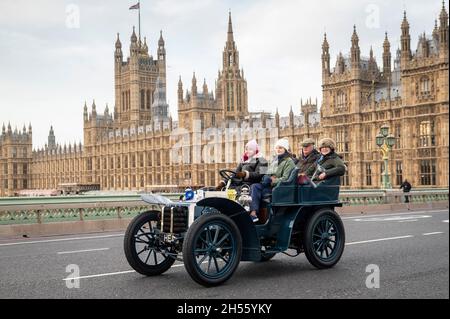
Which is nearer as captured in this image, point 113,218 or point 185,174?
point 113,218

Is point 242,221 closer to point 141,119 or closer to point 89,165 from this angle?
point 89,165

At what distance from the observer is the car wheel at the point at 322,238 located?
7.52 metres

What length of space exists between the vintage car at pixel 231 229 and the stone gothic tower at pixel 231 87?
78.6 meters

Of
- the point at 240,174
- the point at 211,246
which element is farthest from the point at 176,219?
the point at 240,174

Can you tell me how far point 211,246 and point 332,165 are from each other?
94.9 inches

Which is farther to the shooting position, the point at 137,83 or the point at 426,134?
the point at 137,83

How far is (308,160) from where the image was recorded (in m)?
8.19

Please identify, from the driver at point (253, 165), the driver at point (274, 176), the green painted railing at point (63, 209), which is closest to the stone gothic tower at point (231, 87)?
the green painted railing at point (63, 209)

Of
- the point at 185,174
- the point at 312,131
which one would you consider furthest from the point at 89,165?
the point at 312,131

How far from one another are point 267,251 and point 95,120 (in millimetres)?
110545

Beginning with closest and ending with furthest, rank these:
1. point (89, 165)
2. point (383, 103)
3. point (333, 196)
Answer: point (333, 196) < point (383, 103) < point (89, 165)

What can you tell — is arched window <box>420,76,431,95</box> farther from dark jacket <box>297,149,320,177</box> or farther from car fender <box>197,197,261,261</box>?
car fender <box>197,197,261,261</box>

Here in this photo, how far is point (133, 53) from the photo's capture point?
119 meters

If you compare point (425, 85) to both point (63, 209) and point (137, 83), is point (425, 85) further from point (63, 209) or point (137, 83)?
point (137, 83)
